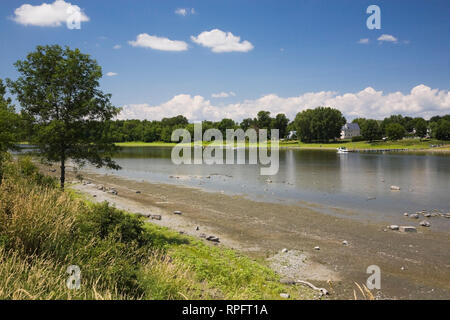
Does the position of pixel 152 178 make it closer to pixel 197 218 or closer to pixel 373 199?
pixel 197 218

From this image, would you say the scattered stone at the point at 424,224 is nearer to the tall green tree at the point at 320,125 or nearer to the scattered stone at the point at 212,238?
the scattered stone at the point at 212,238

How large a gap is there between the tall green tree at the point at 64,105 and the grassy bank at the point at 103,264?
234 inches

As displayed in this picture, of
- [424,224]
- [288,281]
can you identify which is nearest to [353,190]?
[424,224]

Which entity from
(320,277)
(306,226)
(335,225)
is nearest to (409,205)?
(335,225)

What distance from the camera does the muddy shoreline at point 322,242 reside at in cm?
1319

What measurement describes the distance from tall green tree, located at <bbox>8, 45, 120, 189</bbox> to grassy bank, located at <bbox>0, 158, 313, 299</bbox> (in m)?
5.94

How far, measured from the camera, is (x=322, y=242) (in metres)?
18.3

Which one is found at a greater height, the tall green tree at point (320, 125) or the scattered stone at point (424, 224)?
the tall green tree at point (320, 125)

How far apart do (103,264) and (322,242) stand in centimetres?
1305

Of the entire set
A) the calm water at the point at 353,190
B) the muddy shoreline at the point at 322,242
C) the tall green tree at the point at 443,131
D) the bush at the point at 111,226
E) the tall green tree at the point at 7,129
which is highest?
the tall green tree at the point at 443,131

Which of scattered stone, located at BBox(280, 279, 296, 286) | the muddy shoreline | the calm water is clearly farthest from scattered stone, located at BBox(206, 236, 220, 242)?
the calm water

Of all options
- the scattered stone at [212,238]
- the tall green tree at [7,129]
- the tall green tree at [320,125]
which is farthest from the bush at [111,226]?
the tall green tree at [320,125]

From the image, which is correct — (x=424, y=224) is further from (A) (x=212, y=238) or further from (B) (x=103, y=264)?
(B) (x=103, y=264)
